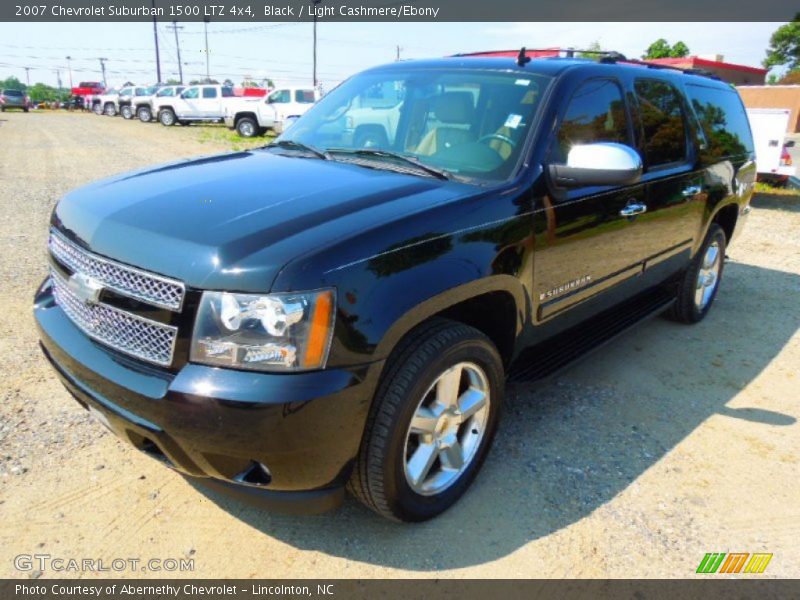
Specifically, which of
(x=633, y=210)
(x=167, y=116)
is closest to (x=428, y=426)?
(x=633, y=210)

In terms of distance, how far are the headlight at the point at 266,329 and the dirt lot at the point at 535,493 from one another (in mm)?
915

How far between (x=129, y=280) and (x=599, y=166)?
199cm

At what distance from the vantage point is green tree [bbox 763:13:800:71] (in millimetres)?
58219

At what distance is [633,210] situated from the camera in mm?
3512

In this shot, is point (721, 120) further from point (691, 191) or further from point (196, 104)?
point (196, 104)

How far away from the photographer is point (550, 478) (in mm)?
2939

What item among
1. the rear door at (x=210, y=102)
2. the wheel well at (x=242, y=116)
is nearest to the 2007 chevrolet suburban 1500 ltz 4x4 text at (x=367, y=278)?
the wheel well at (x=242, y=116)

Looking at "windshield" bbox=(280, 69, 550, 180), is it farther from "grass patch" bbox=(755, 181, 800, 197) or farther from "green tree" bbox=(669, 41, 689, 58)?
"green tree" bbox=(669, 41, 689, 58)

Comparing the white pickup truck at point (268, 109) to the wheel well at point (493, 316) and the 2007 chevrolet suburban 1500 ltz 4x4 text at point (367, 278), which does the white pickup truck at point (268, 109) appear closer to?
the 2007 chevrolet suburban 1500 ltz 4x4 text at point (367, 278)

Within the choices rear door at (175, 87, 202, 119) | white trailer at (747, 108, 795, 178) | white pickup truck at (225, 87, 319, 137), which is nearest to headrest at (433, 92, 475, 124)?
white trailer at (747, 108, 795, 178)

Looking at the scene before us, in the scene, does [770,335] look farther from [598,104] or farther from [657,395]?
[598,104]

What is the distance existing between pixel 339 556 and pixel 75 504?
118cm

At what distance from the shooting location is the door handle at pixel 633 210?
11.3 feet

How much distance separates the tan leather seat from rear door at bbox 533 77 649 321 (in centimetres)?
44
